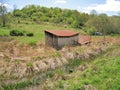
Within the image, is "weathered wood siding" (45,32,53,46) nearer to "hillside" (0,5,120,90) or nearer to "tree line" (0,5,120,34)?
"hillside" (0,5,120,90)

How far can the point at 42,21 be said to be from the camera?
93.1m

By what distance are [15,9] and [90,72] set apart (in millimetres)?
82278

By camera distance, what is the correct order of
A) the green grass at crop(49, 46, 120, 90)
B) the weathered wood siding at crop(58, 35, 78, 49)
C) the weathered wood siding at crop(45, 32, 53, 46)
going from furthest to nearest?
the weathered wood siding at crop(45, 32, 53, 46)
the weathered wood siding at crop(58, 35, 78, 49)
the green grass at crop(49, 46, 120, 90)

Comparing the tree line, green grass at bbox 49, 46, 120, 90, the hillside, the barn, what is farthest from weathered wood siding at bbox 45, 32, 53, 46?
the tree line

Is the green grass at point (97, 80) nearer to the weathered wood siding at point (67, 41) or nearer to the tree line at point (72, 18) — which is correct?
the weathered wood siding at point (67, 41)

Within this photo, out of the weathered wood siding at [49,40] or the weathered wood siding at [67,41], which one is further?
the weathered wood siding at [49,40]

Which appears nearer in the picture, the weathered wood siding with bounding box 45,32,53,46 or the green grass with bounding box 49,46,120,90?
the green grass with bounding box 49,46,120,90

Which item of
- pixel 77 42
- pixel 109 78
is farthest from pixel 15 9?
pixel 109 78

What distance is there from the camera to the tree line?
7669 centimetres

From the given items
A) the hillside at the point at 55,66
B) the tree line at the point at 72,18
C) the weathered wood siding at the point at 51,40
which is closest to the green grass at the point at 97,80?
the hillside at the point at 55,66

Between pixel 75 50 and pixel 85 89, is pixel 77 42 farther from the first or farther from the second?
pixel 85 89

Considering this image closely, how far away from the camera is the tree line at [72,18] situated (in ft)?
252

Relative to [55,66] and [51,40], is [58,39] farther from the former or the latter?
[55,66]

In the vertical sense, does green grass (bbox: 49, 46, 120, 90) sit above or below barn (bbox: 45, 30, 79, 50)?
below
